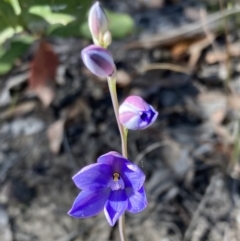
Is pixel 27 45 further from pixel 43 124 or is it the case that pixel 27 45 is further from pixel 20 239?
pixel 20 239

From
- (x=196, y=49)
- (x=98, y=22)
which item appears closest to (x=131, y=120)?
(x=98, y=22)

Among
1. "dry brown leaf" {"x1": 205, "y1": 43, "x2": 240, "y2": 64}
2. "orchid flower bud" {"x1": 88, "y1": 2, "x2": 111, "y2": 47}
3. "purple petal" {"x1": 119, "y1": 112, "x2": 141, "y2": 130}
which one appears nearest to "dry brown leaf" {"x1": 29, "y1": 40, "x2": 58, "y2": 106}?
"dry brown leaf" {"x1": 205, "y1": 43, "x2": 240, "y2": 64}

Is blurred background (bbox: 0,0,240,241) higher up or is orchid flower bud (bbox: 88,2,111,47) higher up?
orchid flower bud (bbox: 88,2,111,47)

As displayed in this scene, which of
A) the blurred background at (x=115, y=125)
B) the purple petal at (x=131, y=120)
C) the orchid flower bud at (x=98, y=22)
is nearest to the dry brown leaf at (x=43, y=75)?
the blurred background at (x=115, y=125)

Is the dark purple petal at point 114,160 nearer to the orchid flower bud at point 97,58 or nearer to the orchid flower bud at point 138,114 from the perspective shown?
the orchid flower bud at point 138,114

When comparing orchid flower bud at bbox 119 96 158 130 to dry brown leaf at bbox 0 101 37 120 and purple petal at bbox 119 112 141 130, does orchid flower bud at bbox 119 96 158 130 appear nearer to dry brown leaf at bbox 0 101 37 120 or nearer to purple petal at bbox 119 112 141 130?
purple petal at bbox 119 112 141 130
